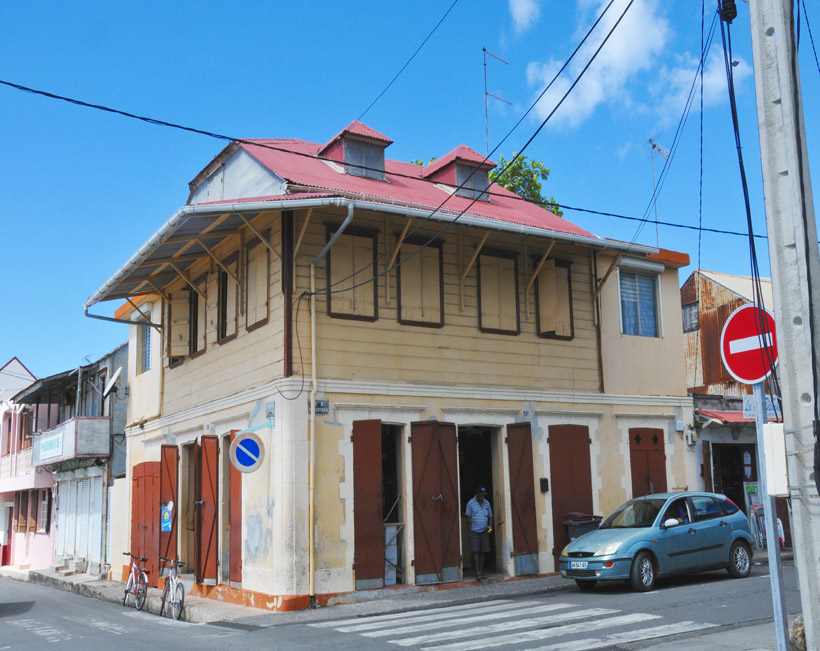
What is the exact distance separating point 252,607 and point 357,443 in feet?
10.9

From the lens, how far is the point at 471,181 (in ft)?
65.9

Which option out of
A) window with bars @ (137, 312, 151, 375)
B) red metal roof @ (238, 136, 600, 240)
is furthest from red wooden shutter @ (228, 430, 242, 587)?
window with bars @ (137, 312, 151, 375)

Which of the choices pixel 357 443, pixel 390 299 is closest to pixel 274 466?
pixel 357 443

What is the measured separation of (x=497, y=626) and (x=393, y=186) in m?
10.0

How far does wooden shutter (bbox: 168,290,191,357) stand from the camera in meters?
19.2

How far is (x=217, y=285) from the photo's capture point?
59.0ft

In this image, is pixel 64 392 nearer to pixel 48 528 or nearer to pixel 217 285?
pixel 48 528

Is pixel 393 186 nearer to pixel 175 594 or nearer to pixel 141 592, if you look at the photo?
pixel 175 594

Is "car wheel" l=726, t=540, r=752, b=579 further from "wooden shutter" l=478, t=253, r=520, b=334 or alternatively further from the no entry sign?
the no entry sign

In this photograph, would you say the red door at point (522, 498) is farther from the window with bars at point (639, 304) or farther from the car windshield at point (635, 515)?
the window with bars at point (639, 304)

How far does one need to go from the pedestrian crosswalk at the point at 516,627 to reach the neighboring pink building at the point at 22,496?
2338 centimetres

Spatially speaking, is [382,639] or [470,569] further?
[470,569]

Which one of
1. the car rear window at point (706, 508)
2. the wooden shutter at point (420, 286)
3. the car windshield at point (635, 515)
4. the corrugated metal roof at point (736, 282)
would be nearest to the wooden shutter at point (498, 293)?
the wooden shutter at point (420, 286)

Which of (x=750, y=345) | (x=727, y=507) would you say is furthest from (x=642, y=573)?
(x=750, y=345)
